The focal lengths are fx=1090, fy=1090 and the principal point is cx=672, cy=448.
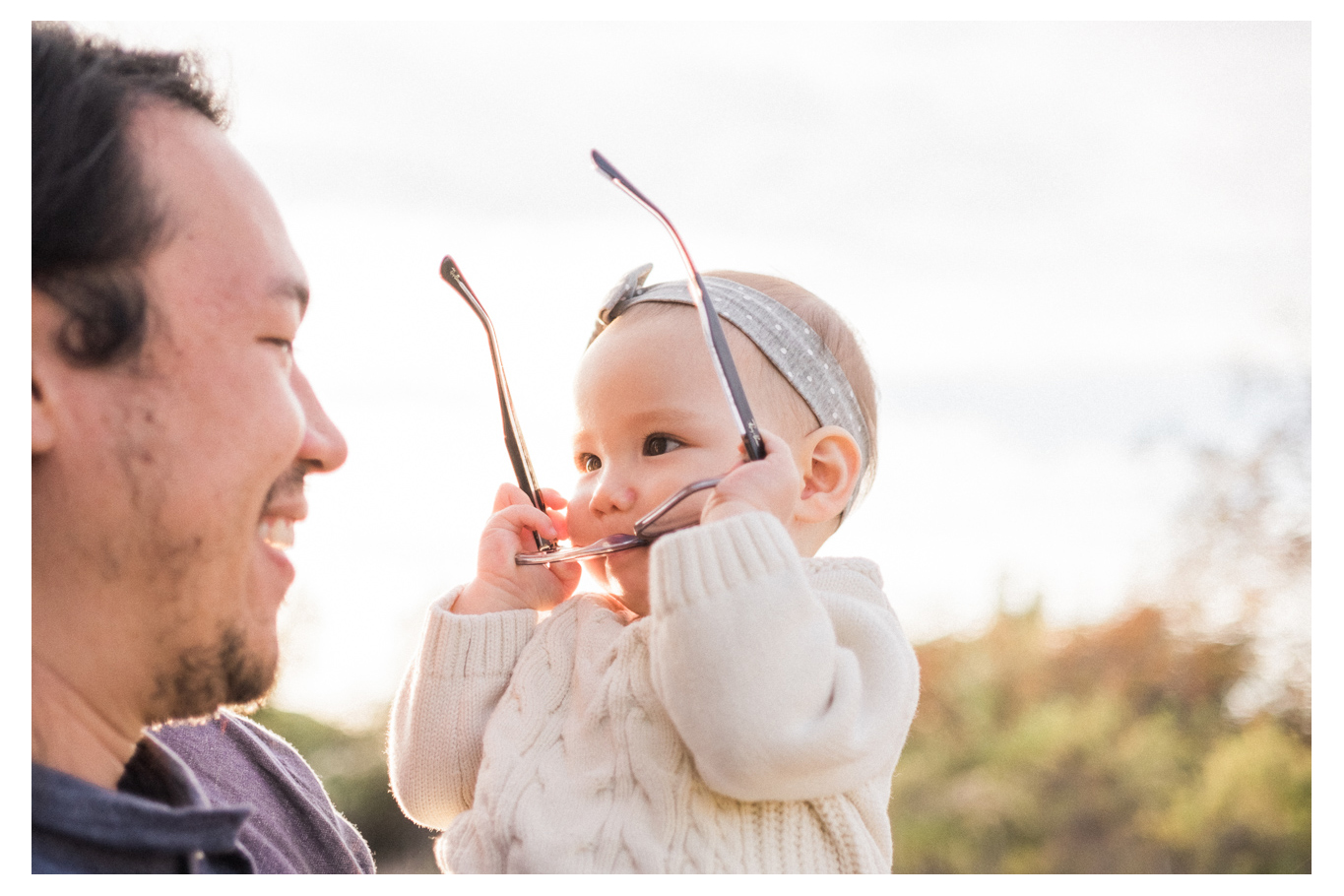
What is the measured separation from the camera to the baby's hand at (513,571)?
1.71 meters

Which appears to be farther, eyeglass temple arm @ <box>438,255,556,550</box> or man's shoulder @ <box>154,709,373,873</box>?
eyeglass temple arm @ <box>438,255,556,550</box>

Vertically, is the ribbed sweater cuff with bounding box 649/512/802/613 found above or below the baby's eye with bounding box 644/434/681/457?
below

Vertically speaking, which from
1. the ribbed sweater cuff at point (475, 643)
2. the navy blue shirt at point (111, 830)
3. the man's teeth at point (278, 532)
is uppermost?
the man's teeth at point (278, 532)

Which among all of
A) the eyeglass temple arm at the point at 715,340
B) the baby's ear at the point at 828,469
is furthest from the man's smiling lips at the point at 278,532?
the baby's ear at the point at 828,469

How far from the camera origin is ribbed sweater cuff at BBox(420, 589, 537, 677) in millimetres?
1628

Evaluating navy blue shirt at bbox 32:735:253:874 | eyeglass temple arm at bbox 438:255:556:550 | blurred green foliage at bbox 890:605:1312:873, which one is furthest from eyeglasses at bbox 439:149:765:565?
blurred green foliage at bbox 890:605:1312:873

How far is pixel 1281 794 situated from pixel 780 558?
23.5 feet

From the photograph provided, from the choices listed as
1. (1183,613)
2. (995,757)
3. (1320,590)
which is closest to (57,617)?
(1320,590)

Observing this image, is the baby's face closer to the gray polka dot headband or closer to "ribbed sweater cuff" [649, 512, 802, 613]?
the gray polka dot headband

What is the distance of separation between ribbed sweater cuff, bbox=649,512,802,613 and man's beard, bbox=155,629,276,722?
491 millimetres

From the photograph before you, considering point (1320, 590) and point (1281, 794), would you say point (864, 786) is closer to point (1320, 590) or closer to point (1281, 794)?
point (1320, 590)

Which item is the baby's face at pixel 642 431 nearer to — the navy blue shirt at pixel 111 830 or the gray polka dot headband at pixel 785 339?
the gray polka dot headband at pixel 785 339

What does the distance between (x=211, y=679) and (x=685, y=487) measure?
633mm

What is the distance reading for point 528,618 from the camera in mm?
1675
